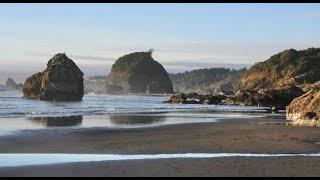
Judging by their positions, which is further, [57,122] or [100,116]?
[100,116]

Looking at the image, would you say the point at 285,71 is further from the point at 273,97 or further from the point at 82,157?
the point at 82,157

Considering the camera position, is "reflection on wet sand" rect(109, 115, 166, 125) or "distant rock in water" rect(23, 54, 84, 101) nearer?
"reflection on wet sand" rect(109, 115, 166, 125)

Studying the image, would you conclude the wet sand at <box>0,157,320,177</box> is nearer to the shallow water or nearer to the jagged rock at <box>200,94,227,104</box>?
the shallow water

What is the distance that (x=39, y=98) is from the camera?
106 m

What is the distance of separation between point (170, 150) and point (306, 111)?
18.6 metres

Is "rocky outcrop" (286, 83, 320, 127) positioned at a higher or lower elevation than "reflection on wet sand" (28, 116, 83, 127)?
higher

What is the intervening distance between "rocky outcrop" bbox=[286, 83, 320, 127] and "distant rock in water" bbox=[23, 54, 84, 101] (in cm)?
7304

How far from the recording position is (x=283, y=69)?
525 ft

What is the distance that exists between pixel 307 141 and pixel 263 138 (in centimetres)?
230

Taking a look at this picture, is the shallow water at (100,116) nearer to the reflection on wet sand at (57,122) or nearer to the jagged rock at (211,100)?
the reflection on wet sand at (57,122)

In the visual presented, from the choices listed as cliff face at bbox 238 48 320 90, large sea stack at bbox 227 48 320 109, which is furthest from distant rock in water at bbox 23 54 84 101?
cliff face at bbox 238 48 320 90

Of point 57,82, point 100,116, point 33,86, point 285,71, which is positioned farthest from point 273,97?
point 285,71

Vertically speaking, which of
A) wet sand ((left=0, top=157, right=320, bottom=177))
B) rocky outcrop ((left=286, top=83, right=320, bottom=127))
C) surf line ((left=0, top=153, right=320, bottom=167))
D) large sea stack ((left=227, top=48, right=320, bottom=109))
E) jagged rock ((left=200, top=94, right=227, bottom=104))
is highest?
large sea stack ((left=227, top=48, right=320, bottom=109))

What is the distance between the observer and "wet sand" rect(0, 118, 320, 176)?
13894mm
